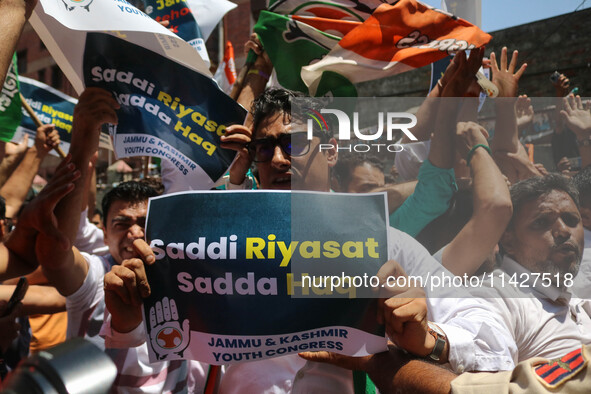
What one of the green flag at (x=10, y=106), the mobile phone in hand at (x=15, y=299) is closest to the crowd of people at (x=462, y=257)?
the mobile phone in hand at (x=15, y=299)

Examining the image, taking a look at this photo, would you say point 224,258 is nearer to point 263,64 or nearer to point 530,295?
point 530,295

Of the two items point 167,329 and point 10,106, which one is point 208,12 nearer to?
point 10,106

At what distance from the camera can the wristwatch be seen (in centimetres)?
153

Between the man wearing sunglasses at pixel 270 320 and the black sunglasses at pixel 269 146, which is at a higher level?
the black sunglasses at pixel 269 146

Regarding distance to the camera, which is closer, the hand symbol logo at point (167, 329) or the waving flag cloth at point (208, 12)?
the hand symbol logo at point (167, 329)

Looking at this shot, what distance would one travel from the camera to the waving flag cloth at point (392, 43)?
2465mm

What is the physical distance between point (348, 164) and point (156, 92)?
1.41m

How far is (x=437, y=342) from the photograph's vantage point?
60.5 inches

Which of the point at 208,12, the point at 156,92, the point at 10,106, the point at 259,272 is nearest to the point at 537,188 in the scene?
the point at 259,272

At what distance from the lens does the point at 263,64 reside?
315 cm

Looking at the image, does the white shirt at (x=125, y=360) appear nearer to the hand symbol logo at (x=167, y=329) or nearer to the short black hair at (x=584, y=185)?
the hand symbol logo at (x=167, y=329)

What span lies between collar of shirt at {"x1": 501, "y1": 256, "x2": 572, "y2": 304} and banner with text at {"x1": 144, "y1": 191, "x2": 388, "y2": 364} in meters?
0.34

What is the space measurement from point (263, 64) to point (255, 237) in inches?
67.6

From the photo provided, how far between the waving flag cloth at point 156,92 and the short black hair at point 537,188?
144 cm
